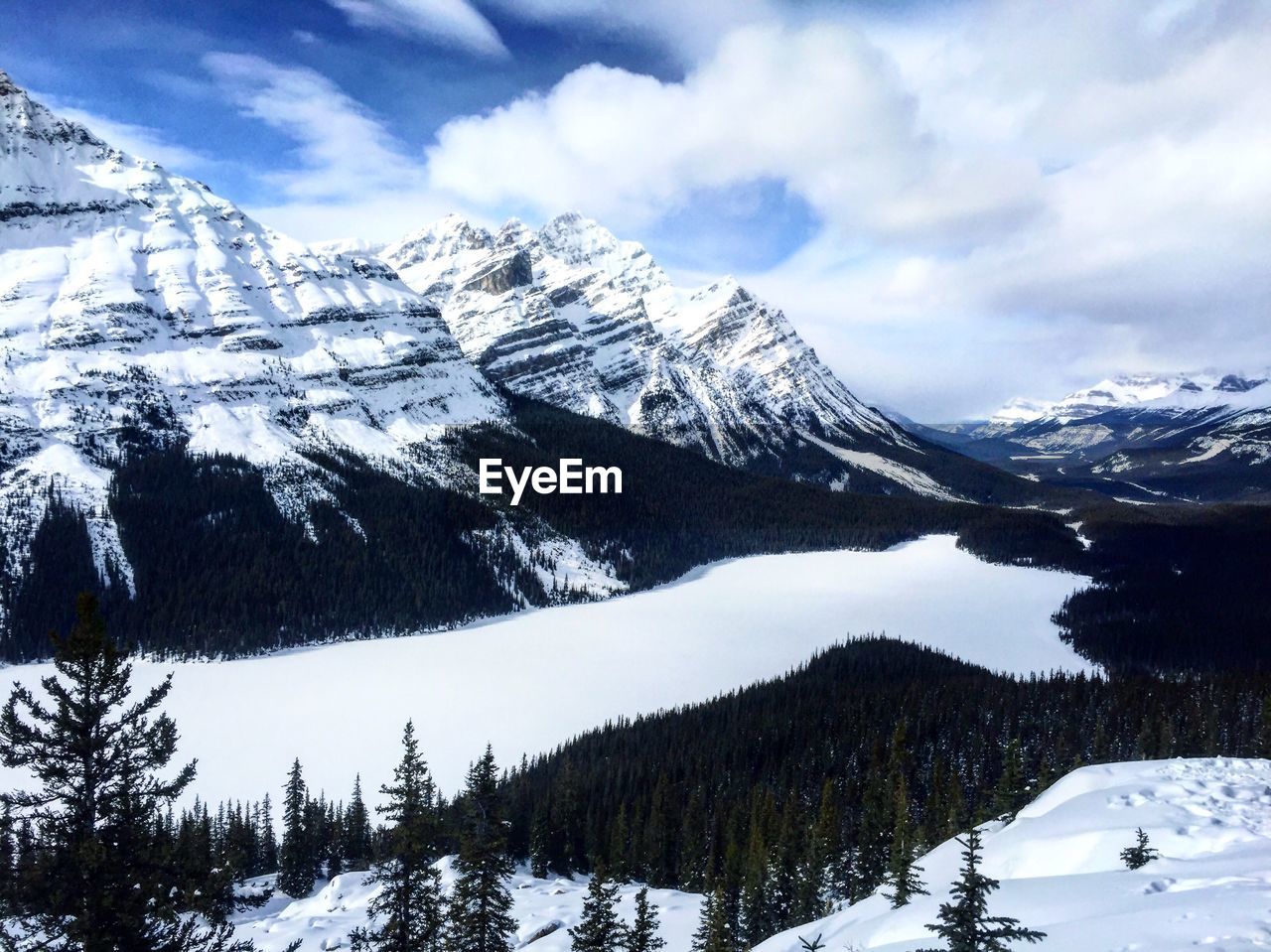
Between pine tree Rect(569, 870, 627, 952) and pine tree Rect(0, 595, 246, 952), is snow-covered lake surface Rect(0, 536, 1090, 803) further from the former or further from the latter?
pine tree Rect(0, 595, 246, 952)

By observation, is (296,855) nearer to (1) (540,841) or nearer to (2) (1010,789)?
(1) (540,841)

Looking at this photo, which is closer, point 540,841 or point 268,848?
point 540,841

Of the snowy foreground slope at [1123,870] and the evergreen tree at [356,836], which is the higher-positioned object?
the snowy foreground slope at [1123,870]

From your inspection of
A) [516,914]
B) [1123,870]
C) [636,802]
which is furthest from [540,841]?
[1123,870]

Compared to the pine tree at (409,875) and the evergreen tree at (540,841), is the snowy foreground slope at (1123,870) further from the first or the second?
the evergreen tree at (540,841)

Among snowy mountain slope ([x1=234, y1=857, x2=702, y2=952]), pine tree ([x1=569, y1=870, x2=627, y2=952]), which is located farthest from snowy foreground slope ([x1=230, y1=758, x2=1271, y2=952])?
snowy mountain slope ([x1=234, y1=857, x2=702, y2=952])

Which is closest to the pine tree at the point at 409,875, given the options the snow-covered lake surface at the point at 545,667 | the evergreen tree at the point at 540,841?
the evergreen tree at the point at 540,841
